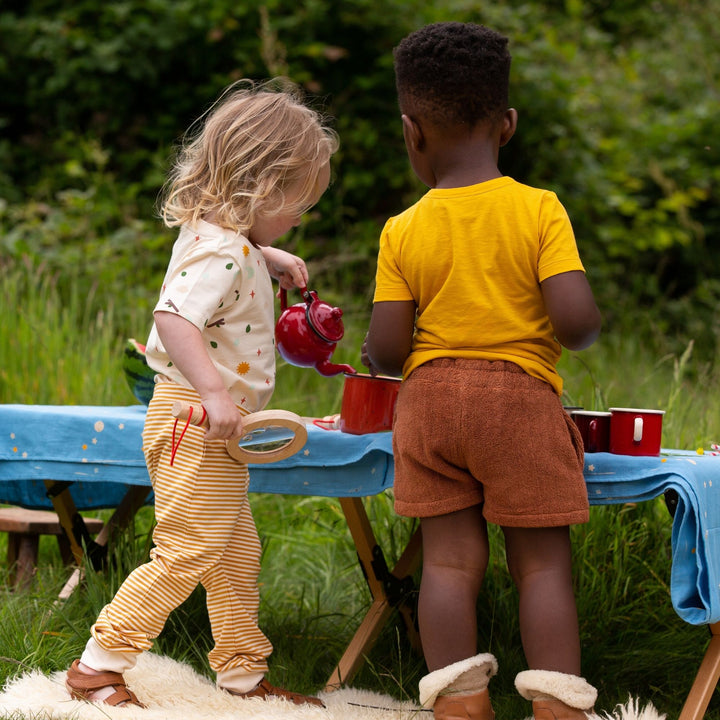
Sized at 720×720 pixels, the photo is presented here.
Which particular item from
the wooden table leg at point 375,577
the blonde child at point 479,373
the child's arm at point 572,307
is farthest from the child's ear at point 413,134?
the wooden table leg at point 375,577

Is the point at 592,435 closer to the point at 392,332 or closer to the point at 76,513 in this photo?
the point at 392,332

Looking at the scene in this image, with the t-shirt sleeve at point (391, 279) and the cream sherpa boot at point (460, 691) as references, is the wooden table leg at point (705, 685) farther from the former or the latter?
the t-shirt sleeve at point (391, 279)

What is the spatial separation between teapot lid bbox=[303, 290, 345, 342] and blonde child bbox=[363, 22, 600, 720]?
16.9 inches

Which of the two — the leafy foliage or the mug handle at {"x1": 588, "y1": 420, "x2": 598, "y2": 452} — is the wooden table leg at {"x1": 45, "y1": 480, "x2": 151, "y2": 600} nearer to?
the mug handle at {"x1": 588, "y1": 420, "x2": 598, "y2": 452}

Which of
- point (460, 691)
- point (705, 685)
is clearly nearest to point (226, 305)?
point (460, 691)

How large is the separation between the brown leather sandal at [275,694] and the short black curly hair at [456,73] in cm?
144

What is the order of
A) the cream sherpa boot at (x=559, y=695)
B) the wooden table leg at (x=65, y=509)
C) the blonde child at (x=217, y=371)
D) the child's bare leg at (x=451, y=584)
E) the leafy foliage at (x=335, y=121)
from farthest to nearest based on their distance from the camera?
the leafy foliage at (x=335, y=121)
the wooden table leg at (x=65, y=509)
the blonde child at (x=217, y=371)
the child's bare leg at (x=451, y=584)
the cream sherpa boot at (x=559, y=695)

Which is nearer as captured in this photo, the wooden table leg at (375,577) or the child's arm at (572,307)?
the child's arm at (572,307)

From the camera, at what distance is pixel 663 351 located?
5434mm

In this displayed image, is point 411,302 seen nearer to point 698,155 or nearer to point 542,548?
point 542,548

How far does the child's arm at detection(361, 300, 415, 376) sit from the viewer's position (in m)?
2.25

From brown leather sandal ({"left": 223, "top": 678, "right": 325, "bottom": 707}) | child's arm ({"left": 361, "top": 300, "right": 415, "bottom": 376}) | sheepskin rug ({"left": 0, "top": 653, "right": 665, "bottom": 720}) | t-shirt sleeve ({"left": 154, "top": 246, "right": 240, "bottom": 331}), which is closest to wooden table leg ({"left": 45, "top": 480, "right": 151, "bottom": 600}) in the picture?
sheepskin rug ({"left": 0, "top": 653, "right": 665, "bottom": 720})

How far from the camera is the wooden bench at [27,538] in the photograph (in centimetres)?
343

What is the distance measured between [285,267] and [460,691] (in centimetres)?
121
